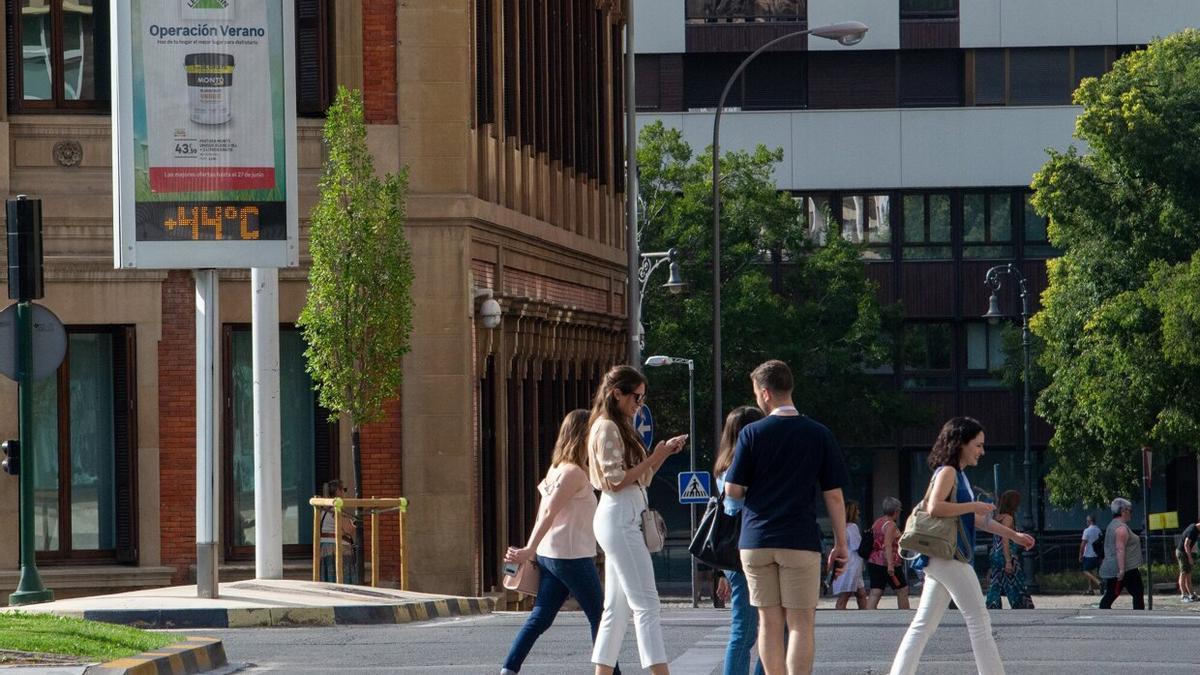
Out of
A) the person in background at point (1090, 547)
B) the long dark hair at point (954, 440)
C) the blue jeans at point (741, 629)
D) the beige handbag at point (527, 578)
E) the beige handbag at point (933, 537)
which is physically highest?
the long dark hair at point (954, 440)

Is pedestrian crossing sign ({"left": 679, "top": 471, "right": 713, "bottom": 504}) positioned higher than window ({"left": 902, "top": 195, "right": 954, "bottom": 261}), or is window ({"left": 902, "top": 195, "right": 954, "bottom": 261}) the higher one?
window ({"left": 902, "top": 195, "right": 954, "bottom": 261})

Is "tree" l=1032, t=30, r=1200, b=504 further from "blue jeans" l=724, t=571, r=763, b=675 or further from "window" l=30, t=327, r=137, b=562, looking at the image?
"blue jeans" l=724, t=571, r=763, b=675

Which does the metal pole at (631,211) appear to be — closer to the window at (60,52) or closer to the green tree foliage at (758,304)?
the window at (60,52)

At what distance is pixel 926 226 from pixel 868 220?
1592mm

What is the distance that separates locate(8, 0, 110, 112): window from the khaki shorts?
17395 millimetres

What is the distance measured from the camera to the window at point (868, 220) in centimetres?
6438

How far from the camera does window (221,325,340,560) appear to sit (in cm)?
2728

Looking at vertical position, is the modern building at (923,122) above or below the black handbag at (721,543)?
above

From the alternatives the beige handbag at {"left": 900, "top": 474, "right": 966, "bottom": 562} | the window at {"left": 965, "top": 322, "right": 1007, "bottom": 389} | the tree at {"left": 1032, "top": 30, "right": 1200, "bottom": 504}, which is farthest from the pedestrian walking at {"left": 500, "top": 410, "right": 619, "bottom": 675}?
the window at {"left": 965, "top": 322, "right": 1007, "bottom": 389}

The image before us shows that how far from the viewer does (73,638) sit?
14289 millimetres

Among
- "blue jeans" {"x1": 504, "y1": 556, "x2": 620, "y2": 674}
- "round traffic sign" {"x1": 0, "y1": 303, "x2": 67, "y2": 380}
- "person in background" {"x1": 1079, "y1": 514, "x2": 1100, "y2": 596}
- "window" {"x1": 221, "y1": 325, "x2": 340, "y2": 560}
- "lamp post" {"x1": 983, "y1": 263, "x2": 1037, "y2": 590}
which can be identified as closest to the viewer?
"blue jeans" {"x1": 504, "y1": 556, "x2": 620, "y2": 674}

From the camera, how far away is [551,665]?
14.6 m

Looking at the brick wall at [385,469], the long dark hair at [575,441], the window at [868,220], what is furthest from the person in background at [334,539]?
the window at [868,220]

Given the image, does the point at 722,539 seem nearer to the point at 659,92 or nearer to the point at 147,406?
the point at 147,406
